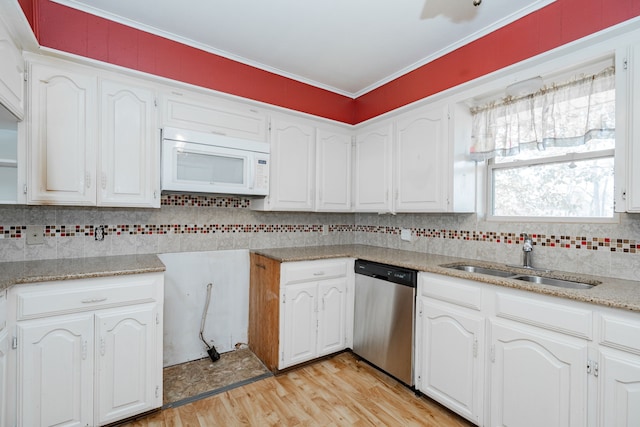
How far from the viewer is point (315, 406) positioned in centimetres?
195

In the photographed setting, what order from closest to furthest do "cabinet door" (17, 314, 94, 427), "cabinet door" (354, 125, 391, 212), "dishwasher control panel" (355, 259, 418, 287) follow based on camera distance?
"cabinet door" (17, 314, 94, 427) < "dishwasher control panel" (355, 259, 418, 287) < "cabinet door" (354, 125, 391, 212)

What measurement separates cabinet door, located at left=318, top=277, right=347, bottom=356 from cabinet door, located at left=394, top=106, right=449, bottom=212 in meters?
0.86

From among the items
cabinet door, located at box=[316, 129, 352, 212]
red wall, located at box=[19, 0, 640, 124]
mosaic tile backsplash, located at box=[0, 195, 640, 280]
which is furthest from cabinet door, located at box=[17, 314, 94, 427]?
cabinet door, located at box=[316, 129, 352, 212]

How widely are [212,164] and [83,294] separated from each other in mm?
1122

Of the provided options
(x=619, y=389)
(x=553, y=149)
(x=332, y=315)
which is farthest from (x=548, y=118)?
(x=332, y=315)

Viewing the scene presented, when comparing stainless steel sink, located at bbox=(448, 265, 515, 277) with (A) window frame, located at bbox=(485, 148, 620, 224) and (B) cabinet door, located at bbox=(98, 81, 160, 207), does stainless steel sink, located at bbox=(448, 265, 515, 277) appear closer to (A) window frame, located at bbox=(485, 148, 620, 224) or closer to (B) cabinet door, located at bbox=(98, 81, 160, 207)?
(A) window frame, located at bbox=(485, 148, 620, 224)

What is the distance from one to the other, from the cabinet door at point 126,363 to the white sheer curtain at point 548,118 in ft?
8.22

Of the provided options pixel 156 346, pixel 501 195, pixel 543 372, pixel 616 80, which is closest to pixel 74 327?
pixel 156 346

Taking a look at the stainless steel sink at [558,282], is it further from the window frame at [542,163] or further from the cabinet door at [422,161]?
the cabinet door at [422,161]

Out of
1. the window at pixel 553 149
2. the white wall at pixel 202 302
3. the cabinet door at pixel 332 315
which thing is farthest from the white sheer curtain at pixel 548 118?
the white wall at pixel 202 302

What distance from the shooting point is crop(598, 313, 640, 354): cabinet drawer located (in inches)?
46.8

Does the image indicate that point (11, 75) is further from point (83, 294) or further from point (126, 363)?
point (126, 363)

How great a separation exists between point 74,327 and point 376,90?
→ 9.55 ft

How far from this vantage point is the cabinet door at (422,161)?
228 centimetres
